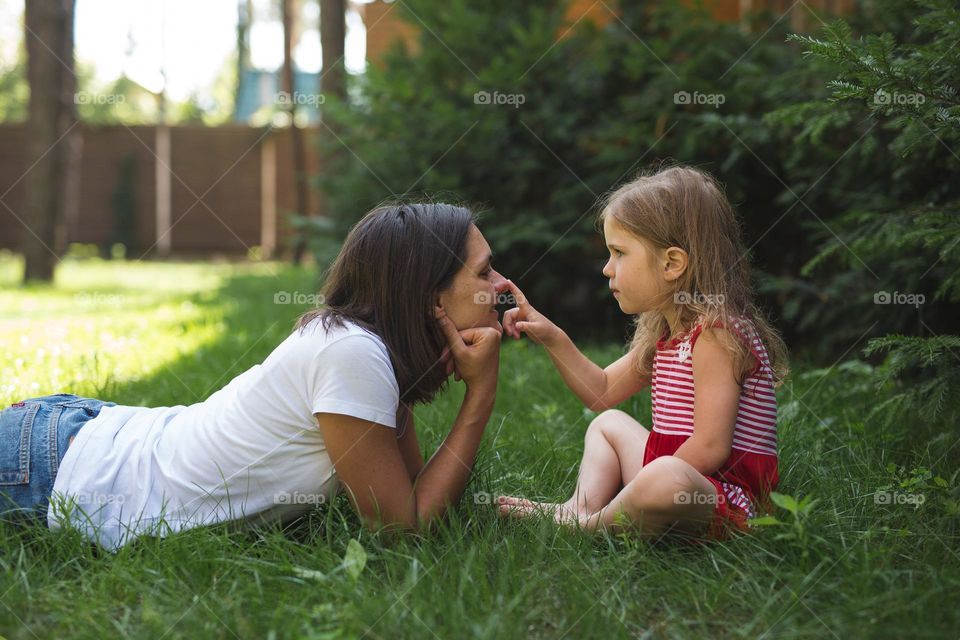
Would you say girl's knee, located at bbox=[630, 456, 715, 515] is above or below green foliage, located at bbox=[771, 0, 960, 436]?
below

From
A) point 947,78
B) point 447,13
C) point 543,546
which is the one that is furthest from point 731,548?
point 447,13

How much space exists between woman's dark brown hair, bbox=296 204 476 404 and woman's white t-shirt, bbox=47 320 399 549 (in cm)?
8

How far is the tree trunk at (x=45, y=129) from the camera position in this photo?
351 inches

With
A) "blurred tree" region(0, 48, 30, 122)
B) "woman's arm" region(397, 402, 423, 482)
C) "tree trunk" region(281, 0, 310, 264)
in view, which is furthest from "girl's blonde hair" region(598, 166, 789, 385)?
"blurred tree" region(0, 48, 30, 122)

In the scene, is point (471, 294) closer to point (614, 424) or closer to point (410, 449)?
point (410, 449)

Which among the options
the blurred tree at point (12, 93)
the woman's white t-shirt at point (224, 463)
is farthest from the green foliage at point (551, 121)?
the blurred tree at point (12, 93)

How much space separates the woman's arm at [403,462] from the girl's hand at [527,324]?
22 cm

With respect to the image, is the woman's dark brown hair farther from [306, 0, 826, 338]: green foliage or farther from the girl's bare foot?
[306, 0, 826, 338]: green foliage

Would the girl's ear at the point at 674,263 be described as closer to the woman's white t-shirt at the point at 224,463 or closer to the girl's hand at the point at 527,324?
the girl's hand at the point at 527,324

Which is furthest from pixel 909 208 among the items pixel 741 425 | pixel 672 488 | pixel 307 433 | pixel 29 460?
pixel 29 460

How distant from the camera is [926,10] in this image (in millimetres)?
3564

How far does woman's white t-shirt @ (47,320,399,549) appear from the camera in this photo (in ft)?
6.68

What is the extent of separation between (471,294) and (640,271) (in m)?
0.48

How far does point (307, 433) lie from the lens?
2064 mm
